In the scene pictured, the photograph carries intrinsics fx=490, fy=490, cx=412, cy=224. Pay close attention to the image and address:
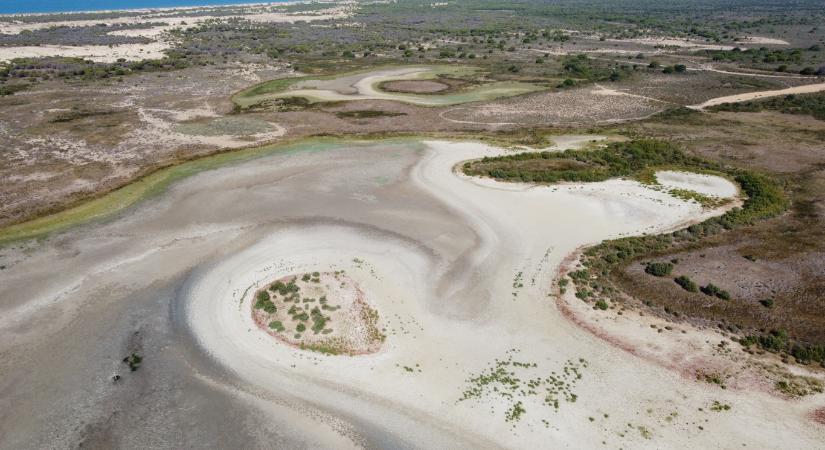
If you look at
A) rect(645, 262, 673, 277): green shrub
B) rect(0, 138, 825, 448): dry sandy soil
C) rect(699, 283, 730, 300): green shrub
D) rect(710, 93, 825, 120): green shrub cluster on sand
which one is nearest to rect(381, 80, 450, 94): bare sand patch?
rect(710, 93, 825, 120): green shrub cluster on sand

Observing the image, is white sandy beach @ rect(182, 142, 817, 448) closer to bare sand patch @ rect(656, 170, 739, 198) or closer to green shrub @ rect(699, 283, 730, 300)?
bare sand patch @ rect(656, 170, 739, 198)

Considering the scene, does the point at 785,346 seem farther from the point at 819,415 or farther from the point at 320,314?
the point at 320,314

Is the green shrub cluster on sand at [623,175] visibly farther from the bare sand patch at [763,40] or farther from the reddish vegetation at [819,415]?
the bare sand patch at [763,40]

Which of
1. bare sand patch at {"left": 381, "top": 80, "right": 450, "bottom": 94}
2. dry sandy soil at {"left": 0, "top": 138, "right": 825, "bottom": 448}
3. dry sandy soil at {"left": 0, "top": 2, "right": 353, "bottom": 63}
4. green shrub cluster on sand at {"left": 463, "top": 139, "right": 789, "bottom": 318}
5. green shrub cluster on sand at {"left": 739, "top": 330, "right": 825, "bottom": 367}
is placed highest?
dry sandy soil at {"left": 0, "top": 2, "right": 353, "bottom": 63}

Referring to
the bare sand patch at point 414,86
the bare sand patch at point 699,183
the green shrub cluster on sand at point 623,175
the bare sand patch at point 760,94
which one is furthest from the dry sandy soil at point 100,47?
the bare sand patch at point 760,94

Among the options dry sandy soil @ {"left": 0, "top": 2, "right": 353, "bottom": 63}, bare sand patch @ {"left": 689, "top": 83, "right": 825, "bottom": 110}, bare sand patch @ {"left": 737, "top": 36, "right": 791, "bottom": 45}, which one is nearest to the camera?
bare sand patch @ {"left": 689, "top": 83, "right": 825, "bottom": 110}

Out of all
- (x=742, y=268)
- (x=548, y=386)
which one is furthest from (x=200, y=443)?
(x=742, y=268)

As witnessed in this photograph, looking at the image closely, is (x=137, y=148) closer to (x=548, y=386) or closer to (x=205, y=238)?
(x=205, y=238)

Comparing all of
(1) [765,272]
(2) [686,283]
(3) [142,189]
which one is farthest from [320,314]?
(1) [765,272]
